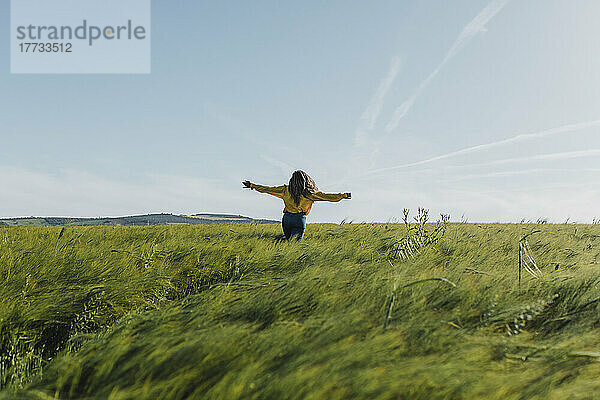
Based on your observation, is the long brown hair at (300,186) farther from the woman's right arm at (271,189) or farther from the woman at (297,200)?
the woman's right arm at (271,189)

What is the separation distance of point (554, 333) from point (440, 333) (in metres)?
0.69

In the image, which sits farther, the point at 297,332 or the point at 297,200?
the point at 297,200

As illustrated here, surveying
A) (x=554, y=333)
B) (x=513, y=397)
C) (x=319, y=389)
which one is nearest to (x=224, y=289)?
(x=319, y=389)

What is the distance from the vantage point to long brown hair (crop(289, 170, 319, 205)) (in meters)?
6.95

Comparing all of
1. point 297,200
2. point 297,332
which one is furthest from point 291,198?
point 297,332

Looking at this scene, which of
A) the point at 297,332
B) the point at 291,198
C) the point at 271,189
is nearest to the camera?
the point at 297,332

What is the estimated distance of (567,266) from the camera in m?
3.03

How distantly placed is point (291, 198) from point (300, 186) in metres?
0.28

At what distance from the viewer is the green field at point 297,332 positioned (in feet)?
4.17

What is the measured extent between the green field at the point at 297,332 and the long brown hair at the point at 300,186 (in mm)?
3852

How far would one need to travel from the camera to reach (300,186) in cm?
695

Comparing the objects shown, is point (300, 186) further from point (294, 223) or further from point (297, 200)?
point (294, 223)

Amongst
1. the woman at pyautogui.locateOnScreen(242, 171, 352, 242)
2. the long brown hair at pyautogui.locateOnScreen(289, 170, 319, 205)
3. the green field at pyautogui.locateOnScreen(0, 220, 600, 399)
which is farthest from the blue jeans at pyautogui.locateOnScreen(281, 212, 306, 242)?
the green field at pyautogui.locateOnScreen(0, 220, 600, 399)

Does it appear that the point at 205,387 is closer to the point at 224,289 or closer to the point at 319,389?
the point at 319,389
